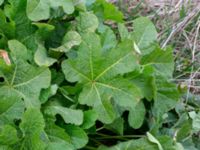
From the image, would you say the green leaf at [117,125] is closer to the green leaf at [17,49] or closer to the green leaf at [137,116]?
the green leaf at [137,116]

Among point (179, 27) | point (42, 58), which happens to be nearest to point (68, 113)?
point (42, 58)

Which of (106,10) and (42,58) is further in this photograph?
(106,10)

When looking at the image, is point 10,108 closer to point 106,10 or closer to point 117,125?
point 117,125

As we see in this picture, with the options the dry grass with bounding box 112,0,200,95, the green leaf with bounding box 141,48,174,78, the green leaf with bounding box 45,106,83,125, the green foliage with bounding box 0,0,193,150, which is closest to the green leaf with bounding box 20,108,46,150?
the green foliage with bounding box 0,0,193,150

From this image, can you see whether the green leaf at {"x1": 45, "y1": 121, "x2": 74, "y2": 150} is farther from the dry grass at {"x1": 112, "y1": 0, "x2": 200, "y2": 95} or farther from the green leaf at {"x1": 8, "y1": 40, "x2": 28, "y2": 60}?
the dry grass at {"x1": 112, "y1": 0, "x2": 200, "y2": 95}

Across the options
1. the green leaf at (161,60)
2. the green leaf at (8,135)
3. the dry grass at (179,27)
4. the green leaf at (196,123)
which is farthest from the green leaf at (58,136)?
the dry grass at (179,27)

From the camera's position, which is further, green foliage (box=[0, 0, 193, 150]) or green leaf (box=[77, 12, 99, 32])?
green leaf (box=[77, 12, 99, 32])

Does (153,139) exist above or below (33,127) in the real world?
below
